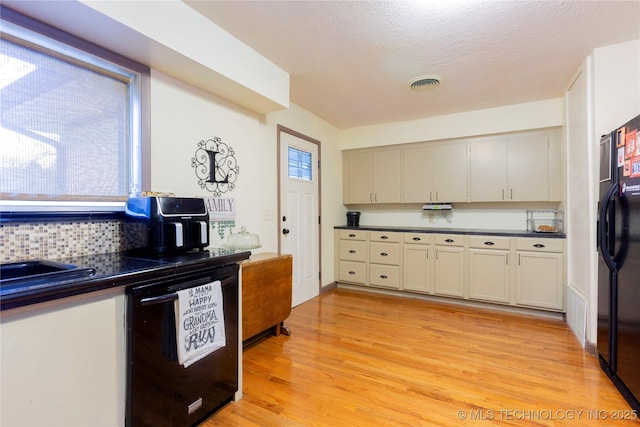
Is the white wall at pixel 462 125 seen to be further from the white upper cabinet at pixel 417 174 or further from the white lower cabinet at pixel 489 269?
the white lower cabinet at pixel 489 269

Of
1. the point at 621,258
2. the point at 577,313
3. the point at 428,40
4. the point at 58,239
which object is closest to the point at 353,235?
the point at 577,313

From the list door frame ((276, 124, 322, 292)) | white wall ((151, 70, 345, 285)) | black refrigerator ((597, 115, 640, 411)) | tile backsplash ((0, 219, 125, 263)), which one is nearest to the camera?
tile backsplash ((0, 219, 125, 263))

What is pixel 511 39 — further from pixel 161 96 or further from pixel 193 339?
pixel 193 339

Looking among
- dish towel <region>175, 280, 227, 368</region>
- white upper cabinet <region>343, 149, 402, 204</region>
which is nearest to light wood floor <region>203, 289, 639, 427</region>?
dish towel <region>175, 280, 227, 368</region>

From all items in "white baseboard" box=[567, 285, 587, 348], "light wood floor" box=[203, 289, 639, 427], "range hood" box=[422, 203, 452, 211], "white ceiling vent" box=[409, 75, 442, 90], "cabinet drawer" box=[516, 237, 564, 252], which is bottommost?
"light wood floor" box=[203, 289, 639, 427]

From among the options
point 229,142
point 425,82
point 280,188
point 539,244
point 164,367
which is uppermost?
point 425,82

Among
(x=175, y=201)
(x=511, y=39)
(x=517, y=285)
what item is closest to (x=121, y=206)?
(x=175, y=201)

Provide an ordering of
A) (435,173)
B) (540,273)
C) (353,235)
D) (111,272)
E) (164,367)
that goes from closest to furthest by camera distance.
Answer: (111,272)
(164,367)
(540,273)
(435,173)
(353,235)

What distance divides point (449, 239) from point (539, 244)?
2.95 ft

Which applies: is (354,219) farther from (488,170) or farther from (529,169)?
(529,169)

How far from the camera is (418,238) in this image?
155 inches

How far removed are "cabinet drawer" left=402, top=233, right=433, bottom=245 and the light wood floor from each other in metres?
0.98

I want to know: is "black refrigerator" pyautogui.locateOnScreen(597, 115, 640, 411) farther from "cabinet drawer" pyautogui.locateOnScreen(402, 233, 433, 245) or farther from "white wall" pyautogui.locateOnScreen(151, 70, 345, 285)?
"white wall" pyautogui.locateOnScreen(151, 70, 345, 285)

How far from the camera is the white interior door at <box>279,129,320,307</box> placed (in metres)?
3.51
